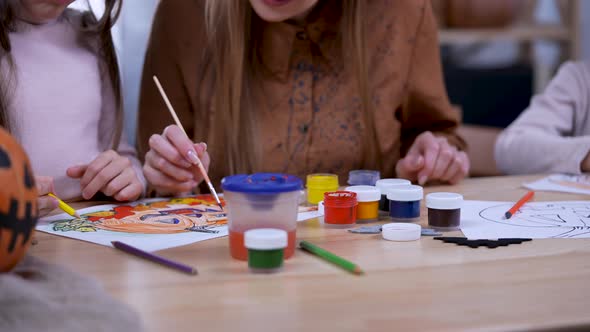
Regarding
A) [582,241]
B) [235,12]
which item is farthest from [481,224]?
[235,12]

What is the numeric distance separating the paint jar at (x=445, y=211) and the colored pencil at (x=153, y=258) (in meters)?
0.36

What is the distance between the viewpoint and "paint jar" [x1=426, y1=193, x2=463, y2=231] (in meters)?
0.92

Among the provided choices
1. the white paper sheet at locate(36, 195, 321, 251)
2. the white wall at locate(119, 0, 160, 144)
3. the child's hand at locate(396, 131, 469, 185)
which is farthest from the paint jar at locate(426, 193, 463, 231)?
the white wall at locate(119, 0, 160, 144)

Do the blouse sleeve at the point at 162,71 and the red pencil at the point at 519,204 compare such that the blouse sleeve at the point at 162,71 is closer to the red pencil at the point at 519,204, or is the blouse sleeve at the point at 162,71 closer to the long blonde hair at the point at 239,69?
the long blonde hair at the point at 239,69

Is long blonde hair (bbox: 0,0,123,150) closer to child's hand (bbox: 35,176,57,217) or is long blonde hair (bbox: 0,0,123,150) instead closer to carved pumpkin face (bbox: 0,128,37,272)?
child's hand (bbox: 35,176,57,217)

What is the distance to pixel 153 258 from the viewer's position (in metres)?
0.77

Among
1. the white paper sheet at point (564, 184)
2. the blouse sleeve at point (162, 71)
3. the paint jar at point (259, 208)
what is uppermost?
the blouse sleeve at point (162, 71)

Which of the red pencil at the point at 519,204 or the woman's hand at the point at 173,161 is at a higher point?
the woman's hand at the point at 173,161

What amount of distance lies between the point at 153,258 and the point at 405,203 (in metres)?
0.38

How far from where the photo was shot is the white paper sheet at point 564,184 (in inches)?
47.4

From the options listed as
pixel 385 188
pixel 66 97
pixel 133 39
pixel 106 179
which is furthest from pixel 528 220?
pixel 133 39

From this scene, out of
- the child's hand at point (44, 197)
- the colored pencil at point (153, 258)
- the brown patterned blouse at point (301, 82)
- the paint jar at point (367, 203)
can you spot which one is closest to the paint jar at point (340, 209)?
the paint jar at point (367, 203)

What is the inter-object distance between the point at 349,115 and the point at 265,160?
20 cm

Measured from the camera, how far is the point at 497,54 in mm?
3539
